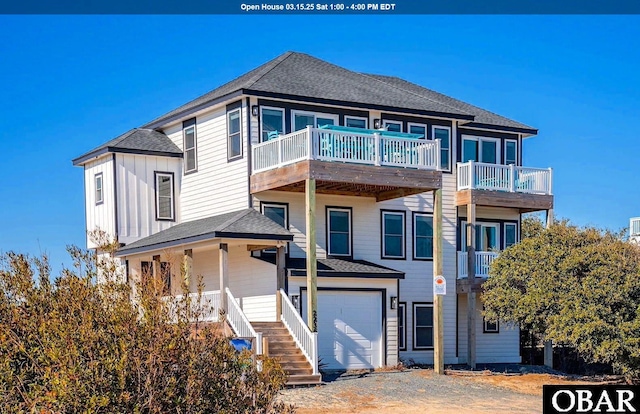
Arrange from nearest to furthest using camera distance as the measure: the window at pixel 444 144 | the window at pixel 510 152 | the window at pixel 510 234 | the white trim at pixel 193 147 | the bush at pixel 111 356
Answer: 1. the bush at pixel 111 356
2. the white trim at pixel 193 147
3. the window at pixel 444 144
4. the window at pixel 510 234
5. the window at pixel 510 152

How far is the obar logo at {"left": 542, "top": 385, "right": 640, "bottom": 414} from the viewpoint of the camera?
1393 cm

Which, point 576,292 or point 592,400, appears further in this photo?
point 576,292

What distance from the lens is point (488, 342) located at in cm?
3003

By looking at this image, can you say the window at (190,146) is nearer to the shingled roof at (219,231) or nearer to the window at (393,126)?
the shingled roof at (219,231)

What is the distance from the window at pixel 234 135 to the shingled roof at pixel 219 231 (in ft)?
6.11

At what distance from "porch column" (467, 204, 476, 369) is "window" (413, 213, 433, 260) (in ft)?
4.30

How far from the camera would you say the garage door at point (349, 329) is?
80.9ft

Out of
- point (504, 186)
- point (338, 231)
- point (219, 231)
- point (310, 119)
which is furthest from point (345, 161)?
point (504, 186)

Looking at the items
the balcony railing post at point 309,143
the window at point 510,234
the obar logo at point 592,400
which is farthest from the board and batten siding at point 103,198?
the obar logo at point 592,400

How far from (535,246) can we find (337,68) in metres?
9.80

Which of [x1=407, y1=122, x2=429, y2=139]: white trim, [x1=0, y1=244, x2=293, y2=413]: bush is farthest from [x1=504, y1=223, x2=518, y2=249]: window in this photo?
[x1=0, y1=244, x2=293, y2=413]: bush

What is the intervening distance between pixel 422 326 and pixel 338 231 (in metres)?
4.48

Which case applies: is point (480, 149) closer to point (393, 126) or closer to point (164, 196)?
point (393, 126)

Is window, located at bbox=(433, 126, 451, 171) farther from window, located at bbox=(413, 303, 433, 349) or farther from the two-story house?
window, located at bbox=(413, 303, 433, 349)
